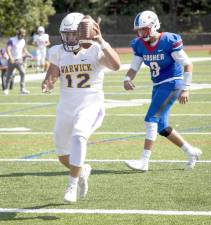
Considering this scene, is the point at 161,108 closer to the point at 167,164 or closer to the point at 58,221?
the point at 167,164

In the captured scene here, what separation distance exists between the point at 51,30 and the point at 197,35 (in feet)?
34.8

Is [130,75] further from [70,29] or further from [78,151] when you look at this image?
[78,151]

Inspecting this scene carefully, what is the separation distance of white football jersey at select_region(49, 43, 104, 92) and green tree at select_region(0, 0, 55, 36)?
31691mm

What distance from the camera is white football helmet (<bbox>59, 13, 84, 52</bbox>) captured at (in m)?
6.43

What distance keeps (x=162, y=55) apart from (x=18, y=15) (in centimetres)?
3179

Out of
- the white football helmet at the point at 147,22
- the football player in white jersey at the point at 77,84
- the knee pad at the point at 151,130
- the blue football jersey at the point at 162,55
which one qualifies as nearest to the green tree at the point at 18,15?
the blue football jersey at the point at 162,55

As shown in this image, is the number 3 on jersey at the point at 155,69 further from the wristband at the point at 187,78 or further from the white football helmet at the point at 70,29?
the white football helmet at the point at 70,29

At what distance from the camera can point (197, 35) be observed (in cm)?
5178

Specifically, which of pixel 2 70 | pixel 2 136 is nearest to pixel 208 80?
pixel 2 70

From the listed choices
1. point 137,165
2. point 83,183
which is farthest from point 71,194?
point 137,165

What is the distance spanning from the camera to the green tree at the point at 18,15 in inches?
1512

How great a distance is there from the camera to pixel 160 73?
26.9 ft

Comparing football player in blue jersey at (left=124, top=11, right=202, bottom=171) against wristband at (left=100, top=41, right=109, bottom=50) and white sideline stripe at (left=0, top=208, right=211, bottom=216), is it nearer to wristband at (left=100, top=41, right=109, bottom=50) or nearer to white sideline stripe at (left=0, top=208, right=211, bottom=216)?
wristband at (left=100, top=41, right=109, bottom=50)

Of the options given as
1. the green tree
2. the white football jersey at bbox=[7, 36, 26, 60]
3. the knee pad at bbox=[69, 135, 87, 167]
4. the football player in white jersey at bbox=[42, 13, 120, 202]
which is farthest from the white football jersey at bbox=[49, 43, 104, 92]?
the green tree
